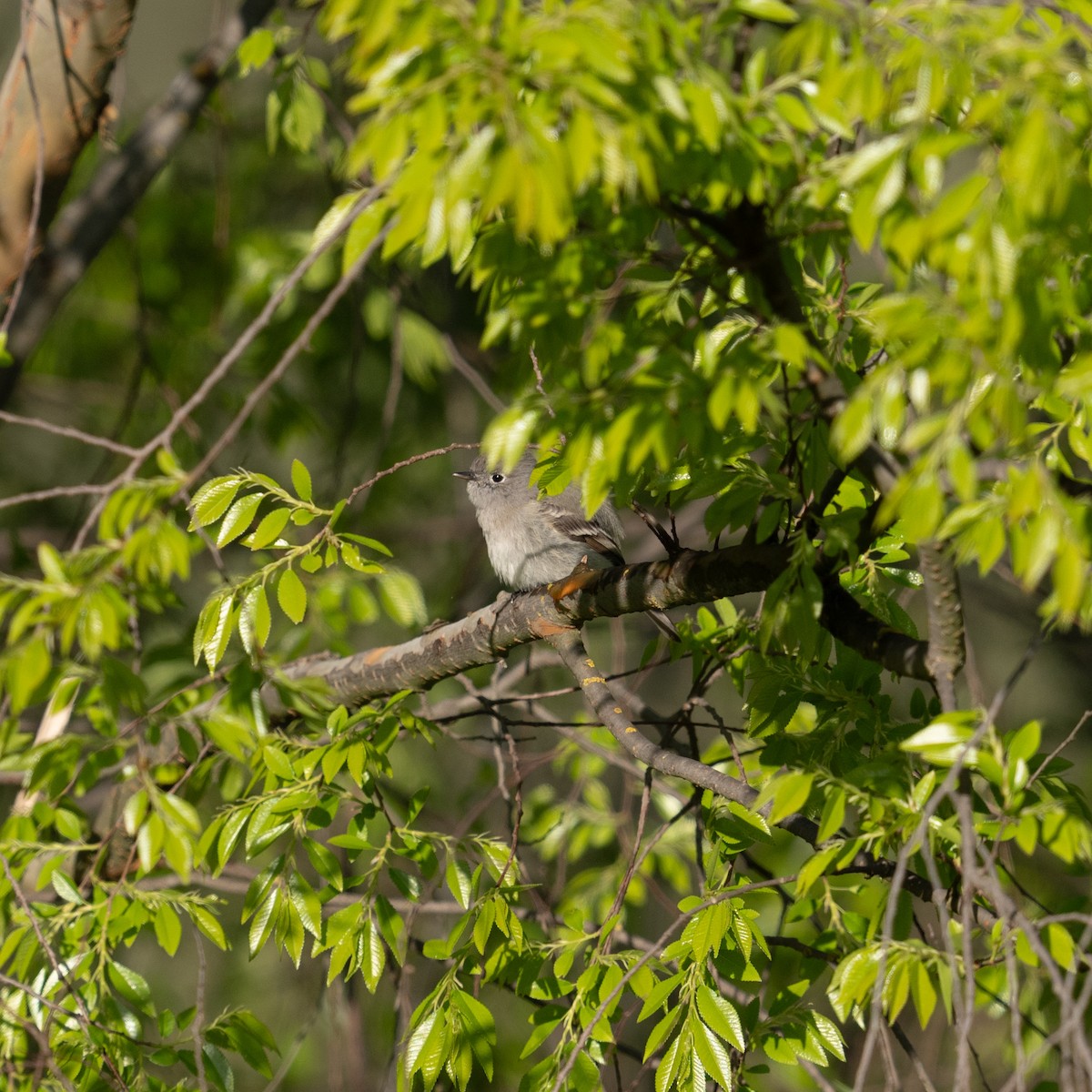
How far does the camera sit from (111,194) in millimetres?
5113

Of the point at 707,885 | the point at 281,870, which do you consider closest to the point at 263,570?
the point at 281,870

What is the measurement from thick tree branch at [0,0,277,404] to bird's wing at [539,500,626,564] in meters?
2.48

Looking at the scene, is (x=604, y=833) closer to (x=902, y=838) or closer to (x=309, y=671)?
(x=309, y=671)

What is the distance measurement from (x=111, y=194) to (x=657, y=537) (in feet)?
10.5

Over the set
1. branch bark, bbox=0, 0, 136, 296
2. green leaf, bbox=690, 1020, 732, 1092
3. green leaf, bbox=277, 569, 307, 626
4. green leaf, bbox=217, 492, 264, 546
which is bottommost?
green leaf, bbox=690, 1020, 732, 1092

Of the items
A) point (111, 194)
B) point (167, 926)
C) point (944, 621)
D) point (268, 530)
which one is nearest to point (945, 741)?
point (944, 621)

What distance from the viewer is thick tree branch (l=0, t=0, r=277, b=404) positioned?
5008mm

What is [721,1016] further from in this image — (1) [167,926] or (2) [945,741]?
(1) [167,926]

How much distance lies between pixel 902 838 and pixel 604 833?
3211 mm

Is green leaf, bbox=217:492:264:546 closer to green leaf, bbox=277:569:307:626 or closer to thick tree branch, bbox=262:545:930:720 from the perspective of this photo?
green leaf, bbox=277:569:307:626

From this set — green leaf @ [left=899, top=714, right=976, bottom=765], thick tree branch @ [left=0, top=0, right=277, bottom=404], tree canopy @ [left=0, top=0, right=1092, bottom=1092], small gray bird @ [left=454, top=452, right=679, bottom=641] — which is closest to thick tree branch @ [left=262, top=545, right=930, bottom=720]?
tree canopy @ [left=0, top=0, right=1092, bottom=1092]

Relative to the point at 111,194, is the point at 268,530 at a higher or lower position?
lower

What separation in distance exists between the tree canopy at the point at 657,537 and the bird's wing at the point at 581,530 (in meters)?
0.91

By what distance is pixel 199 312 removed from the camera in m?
8.19
